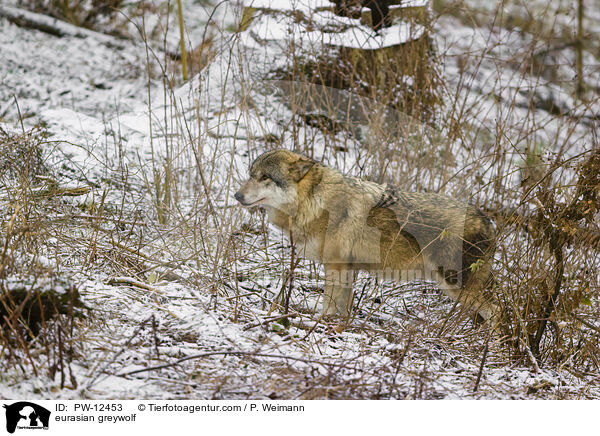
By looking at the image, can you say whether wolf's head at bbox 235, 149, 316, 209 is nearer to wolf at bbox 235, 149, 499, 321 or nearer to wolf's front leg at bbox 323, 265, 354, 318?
wolf at bbox 235, 149, 499, 321

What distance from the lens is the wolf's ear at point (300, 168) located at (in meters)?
4.00

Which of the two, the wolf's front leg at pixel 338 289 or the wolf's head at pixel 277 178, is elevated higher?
the wolf's head at pixel 277 178

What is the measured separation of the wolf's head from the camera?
4.01 m

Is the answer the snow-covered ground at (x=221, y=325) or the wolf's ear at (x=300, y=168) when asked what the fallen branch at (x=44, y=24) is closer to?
the snow-covered ground at (x=221, y=325)

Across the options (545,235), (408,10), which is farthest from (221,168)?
(545,235)

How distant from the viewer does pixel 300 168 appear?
4.01m

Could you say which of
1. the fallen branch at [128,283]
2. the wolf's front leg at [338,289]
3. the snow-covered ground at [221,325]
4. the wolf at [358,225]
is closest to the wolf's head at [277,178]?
the wolf at [358,225]

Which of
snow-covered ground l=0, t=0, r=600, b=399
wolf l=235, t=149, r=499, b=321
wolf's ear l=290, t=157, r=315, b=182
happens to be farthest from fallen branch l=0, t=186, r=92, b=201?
wolf's ear l=290, t=157, r=315, b=182
